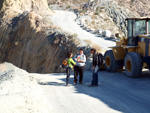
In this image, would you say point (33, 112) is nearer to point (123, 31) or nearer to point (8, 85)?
point (8, 85)

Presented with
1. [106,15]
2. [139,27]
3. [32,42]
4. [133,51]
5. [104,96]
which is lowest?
[104,96]

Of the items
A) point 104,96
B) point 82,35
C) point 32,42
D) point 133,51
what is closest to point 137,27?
point 133,51

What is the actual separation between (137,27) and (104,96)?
5848mm

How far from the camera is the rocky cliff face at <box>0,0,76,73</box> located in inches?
1094

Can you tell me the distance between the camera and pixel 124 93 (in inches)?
397

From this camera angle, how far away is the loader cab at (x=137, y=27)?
13750 millimetres

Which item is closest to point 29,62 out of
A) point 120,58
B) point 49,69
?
point 49,69

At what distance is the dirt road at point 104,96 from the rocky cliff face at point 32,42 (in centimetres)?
1377

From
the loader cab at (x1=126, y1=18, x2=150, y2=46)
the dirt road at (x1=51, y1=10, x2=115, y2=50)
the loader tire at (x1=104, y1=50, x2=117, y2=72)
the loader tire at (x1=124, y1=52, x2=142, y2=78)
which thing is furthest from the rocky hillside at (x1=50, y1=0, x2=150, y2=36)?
the loader tire at (x1=124, y1=52, x2=142, y2=78)

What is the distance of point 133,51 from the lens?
45.5 feet

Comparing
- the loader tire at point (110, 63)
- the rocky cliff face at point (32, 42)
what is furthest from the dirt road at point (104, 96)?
the rocky cliff face at point (32, 42)

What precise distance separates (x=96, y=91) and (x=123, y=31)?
45929mm

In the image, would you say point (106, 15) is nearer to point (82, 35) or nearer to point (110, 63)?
point (82, 35)

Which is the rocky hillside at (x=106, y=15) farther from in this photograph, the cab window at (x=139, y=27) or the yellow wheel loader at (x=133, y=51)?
the cab window at (x=139, y=27)
